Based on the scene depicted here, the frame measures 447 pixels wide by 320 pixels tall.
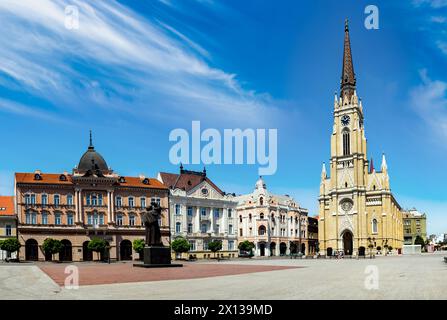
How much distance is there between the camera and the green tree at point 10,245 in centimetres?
6140

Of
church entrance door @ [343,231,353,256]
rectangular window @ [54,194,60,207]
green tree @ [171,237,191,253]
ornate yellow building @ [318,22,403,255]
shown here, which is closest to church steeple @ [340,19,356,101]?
ornate yellow building @ [318,22,403,255]

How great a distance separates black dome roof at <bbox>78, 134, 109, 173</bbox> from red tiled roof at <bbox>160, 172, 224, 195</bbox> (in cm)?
1317

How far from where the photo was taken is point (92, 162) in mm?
72125

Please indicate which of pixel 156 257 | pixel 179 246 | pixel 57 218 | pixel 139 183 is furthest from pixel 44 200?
pixel 156 257

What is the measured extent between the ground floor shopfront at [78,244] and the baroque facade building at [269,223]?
36.2 meters

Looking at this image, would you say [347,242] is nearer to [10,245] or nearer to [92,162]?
[92,162]

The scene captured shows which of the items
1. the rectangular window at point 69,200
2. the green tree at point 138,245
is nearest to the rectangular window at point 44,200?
the rectangular window at point 69,200

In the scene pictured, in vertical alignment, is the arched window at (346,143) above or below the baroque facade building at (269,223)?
above

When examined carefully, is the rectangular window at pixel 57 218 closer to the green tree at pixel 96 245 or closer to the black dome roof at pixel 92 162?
the green tree at pixel 96 245

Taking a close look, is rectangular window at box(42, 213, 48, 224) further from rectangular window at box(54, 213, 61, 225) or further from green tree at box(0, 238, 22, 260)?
green tree at box(0, 238, 22, 260)

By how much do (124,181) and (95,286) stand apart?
53784mm

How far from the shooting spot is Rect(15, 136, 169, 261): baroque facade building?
66562mm

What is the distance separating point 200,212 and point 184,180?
20.7 ft
